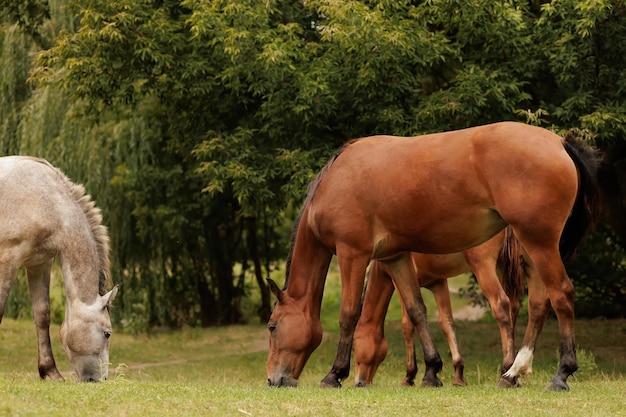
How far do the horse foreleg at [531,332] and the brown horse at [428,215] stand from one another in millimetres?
25

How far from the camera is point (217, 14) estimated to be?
530 inches

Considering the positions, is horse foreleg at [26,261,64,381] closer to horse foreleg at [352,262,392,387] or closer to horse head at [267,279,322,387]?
horse head at [267,279,322,387]

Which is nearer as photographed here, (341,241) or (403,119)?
(341,241)

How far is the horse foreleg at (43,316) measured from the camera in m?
9.42

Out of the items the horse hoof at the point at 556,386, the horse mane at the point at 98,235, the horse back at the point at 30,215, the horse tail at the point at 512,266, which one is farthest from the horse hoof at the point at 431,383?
the horse back at the point at 30,215

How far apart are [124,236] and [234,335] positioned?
3.34 m

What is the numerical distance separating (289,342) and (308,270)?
0.71 meters

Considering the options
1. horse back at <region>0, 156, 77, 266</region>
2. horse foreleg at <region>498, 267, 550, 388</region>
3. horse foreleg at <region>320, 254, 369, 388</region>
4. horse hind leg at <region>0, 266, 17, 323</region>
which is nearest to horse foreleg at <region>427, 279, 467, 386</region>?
horse foreleg at <region>498, 267, 550, 388</region>

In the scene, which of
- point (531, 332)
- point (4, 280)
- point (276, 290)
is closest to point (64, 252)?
point (4, 280)

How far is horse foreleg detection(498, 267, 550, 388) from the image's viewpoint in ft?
28.0

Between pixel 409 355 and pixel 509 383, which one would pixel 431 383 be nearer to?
pixel 509 383

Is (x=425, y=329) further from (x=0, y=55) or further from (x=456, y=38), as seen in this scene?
(x=0, y=55)

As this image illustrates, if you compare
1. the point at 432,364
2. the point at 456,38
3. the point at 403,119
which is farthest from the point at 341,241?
the point at 456,38

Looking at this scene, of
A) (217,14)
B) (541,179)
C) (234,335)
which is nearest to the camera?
(541,179)
